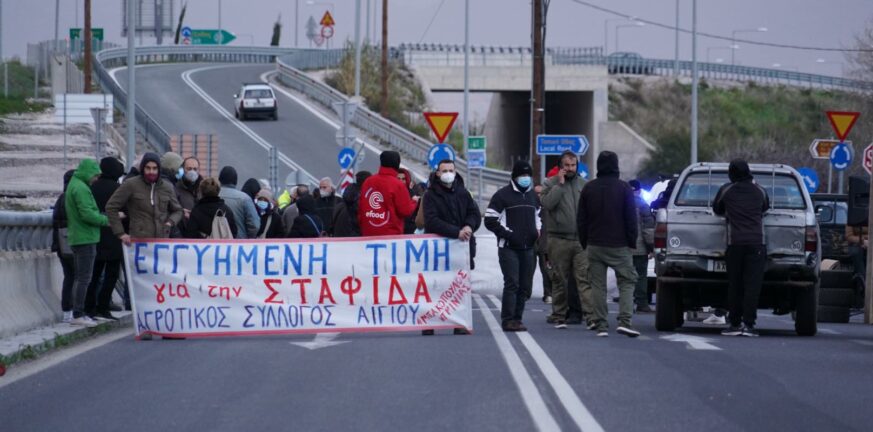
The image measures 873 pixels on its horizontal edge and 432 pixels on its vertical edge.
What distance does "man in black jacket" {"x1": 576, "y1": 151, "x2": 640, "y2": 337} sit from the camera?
16734 mm

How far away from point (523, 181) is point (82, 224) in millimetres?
4661

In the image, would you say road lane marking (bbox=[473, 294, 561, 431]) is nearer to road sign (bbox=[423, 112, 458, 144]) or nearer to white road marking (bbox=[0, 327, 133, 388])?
white road marking (bbox=[0, 327, 133, 388])

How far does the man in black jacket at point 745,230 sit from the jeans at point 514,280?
2.17 meters

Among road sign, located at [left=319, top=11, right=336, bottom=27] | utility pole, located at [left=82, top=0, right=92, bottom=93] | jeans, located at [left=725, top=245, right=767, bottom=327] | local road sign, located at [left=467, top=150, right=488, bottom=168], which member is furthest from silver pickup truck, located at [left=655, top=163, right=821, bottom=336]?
road sign, located at [left=319, top=11, right=336, bottom=27]

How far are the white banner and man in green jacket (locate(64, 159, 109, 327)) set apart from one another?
0.57m

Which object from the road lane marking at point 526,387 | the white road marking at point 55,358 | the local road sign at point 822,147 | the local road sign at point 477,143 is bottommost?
the white road marking at point 55,358

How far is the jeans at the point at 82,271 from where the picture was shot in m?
16.7

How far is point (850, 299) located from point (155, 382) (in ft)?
39.4

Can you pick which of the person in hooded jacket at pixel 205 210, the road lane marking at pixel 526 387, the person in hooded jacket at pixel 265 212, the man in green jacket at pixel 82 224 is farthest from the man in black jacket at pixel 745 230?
the person in hooded jacket at pixel 265 212

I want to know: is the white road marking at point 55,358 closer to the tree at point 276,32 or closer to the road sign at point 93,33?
the road sign at point 93,33

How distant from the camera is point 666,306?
58.5 ft

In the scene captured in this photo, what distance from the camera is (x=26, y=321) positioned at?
15938mm

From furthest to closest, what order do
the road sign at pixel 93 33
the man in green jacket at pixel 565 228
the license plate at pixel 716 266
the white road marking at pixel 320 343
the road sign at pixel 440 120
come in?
the road sign at pixel 93 33, the road sign at pixel 440 120, the man in green jacket at pixel 565 228, the license plate at pixel 716 266, the white road marking at pixel 320 343

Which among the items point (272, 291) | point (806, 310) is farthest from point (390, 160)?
point (806, 310)
